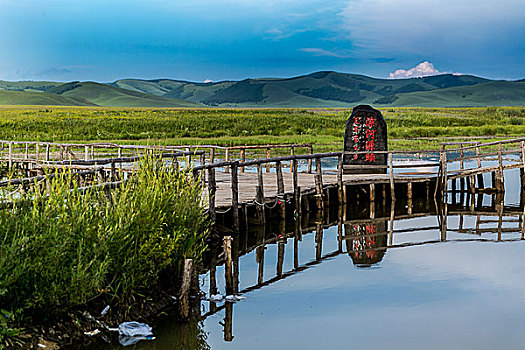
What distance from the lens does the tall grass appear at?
299 inches

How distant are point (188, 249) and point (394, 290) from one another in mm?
3836

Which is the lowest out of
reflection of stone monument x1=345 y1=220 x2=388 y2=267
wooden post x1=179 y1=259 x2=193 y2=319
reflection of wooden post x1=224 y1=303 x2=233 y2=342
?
reflection of wooden post x1=224 y1=303 x2=233 y2=342

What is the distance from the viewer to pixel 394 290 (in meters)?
11.6

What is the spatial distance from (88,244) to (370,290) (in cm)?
537

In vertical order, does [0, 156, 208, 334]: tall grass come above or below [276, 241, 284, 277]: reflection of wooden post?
above

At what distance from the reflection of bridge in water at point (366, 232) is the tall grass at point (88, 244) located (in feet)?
4.30

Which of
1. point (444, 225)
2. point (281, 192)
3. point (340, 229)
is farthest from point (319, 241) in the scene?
point (444, 225)

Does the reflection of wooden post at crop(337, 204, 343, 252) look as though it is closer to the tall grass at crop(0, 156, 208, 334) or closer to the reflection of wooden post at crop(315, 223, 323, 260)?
the reflection of wooden post at crop(315, 223, 323, 260)

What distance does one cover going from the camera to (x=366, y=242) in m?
16.0

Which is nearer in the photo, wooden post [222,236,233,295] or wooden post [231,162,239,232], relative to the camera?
wooden post [222,236,233,295]

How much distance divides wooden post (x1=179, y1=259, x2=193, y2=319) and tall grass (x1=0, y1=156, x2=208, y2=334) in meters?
0.30

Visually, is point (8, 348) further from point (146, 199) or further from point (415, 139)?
point (415, 139)

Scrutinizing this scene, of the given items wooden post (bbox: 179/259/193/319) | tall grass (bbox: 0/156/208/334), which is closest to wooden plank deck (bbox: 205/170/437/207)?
tall grass (bbox: 0/156/208/334)

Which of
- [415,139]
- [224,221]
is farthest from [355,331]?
[415,139]
